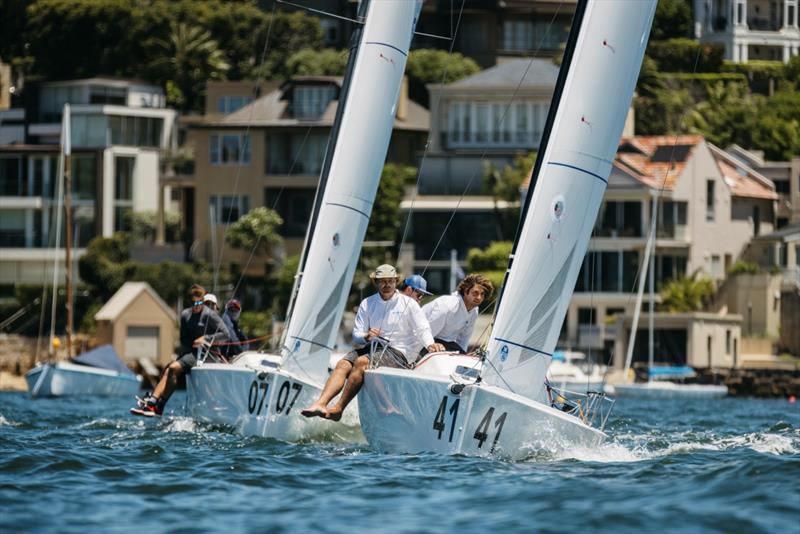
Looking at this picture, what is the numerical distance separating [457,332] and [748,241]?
4933cm

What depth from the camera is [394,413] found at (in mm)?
17891

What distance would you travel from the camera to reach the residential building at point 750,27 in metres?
94.8

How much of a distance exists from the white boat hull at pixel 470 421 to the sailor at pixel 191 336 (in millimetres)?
6188

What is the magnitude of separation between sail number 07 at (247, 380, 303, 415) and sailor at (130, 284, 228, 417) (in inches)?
77.1

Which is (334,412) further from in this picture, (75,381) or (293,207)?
(293,207)

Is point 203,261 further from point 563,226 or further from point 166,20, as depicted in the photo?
point 563,226

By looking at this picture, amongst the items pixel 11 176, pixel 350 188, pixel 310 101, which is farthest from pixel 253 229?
pixel 350 188

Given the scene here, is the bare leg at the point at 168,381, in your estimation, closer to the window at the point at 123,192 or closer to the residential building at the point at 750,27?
the window at the point at 123,192

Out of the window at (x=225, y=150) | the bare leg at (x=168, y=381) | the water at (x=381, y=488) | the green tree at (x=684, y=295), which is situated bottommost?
the green tree at (x=684, y=295)

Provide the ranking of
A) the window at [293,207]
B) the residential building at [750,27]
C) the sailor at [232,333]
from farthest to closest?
1. the residential building at [750,27]
2. the window at [293,207]
3. the sailor at [232,333]

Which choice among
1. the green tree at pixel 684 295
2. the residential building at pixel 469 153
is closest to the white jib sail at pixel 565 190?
the green tree at pixel 684 295

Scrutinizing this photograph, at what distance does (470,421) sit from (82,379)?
30.4 meters

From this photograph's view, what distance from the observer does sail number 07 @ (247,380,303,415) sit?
21.3 metres

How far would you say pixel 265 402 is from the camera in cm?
2148
